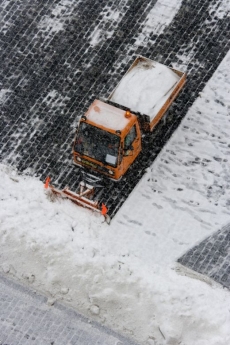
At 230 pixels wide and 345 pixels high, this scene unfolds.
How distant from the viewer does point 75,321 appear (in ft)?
49.4

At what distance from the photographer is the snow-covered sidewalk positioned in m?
15.0

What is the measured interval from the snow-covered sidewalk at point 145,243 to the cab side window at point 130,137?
1.36m

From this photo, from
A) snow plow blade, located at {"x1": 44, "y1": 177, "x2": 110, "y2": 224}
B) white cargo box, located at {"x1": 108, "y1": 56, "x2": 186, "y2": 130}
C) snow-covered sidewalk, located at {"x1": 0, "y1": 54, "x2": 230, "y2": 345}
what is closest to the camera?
snow-covered sidewalk, located at {"x1": 0, "y1": 54, "x2": 230, "y2": 345}

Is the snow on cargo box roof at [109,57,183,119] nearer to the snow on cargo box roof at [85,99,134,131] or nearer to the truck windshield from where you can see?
the snow on cargo box roof at [85,99,134,131]

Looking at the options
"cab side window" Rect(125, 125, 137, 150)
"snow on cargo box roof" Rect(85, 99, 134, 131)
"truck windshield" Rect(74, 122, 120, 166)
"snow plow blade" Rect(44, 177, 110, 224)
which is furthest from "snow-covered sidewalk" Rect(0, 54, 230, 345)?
"snow on cargo box roof" Rect(85, 99, 134, 131)

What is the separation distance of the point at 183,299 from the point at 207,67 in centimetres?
845

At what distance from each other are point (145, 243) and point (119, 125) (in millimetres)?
3422

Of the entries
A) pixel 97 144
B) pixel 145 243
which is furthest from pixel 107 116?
pixel 145 243

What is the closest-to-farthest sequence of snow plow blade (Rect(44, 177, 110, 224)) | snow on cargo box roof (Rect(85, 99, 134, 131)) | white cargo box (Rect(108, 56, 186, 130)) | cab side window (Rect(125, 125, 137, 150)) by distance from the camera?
snow plow blade (Rect(44, 177, 110, 224)), snow on cargo box roof (Rect(85, 99, 134, 131)), cab side window (Rect(125, 125, 137, 150)), white cargo box (Rect(108, 56, 186, 130))

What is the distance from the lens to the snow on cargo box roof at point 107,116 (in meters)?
16.9

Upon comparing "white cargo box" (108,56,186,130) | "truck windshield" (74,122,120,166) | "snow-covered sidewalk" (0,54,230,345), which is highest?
"white cargo box" (108,56,186,130)

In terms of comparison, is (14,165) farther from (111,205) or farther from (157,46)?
(157,46)

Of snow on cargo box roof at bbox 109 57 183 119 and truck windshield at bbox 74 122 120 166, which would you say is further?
snow on cargo box roof at bbox 109 57 183 119

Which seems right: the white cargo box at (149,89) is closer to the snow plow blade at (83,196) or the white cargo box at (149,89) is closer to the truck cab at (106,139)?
the truck cab at (106,139)
